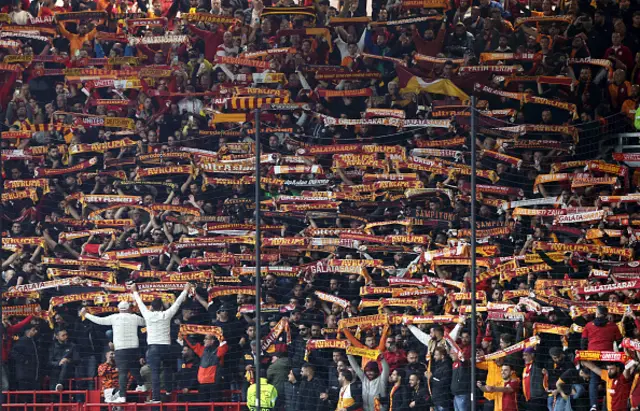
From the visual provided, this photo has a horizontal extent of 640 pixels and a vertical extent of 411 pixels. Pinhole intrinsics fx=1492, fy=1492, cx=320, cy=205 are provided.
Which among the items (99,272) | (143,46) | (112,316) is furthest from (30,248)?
(143,46)

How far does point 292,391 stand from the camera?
15328mm

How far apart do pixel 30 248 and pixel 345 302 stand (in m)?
4.25

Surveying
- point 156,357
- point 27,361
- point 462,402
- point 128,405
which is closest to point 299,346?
point 156,357

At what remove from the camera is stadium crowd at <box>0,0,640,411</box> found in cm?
1548

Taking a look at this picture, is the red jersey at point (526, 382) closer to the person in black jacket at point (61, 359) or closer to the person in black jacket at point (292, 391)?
the person in black jacket at point (292, 391)

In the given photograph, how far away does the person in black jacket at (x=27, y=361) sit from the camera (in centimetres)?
1622

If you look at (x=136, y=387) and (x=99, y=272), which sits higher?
(x=99, y=272)

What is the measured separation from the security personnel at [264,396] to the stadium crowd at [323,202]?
0.9 inches

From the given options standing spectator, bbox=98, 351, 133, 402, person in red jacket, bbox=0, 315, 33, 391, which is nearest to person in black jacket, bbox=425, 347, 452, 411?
standing spectator, bbox=98, 351, 133, 402

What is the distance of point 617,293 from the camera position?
1562 centimetres

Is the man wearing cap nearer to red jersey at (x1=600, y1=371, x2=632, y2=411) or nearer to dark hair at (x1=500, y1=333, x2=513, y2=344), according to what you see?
dark hair at (x1=500, y1=333, x2=513, y2=344)

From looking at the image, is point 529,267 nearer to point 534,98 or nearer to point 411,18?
point 534,98

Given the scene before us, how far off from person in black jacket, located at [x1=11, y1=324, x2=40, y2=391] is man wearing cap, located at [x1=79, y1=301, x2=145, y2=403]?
2.23 feet

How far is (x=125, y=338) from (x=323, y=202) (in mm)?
3035
